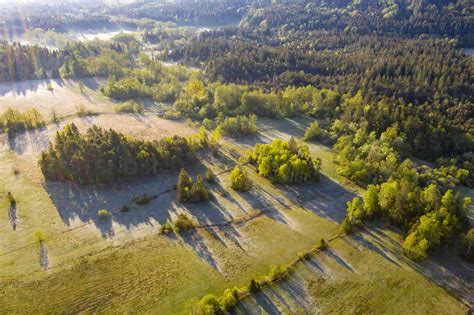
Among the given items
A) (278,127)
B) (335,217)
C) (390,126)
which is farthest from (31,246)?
Answer: (390,126)

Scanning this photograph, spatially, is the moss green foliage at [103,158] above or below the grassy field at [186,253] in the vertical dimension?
above

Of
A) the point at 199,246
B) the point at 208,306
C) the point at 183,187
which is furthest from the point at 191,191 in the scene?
the point at 208,306

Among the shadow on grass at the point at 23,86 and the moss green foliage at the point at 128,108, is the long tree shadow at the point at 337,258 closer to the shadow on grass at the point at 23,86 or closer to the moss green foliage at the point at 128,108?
the moss green foliage at the point at 128,108

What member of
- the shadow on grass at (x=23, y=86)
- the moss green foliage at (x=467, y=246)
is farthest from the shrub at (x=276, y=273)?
the shadow on grass at (x=23, y=86)

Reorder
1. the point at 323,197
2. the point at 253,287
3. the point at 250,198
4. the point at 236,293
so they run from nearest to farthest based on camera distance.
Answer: the point at 236,293
the point at 253,287
the point at 250,198
the point at 323,197

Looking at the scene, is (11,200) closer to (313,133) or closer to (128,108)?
(128,108)

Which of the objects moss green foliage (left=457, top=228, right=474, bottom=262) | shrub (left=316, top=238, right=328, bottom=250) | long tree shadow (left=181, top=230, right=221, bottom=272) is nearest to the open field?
long tree shadow (left=181, top=230, right=221, bottom=272)

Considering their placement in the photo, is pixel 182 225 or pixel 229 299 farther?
pixel 182 225

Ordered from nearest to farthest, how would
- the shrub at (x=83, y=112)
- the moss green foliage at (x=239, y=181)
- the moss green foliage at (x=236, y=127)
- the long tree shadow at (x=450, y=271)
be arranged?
the long tree shadow at (x=450, y=271)
the moss green foliage at (x=239, y=181)
the moss green foliage at (x=236, y=127)
the shrub at (x=83, y=112)
